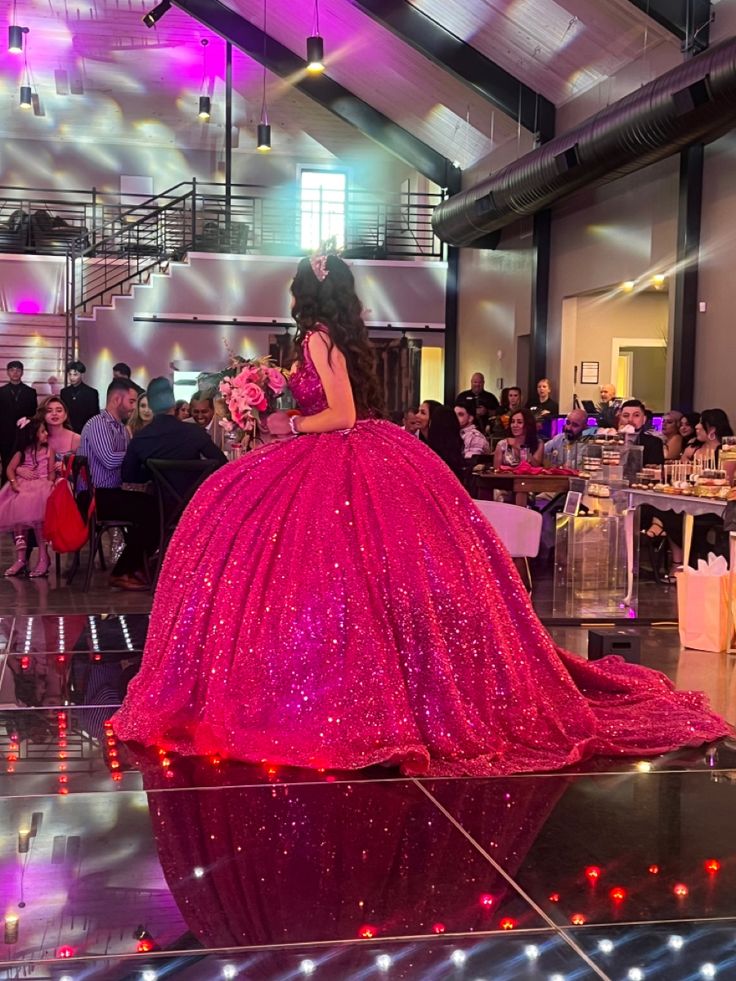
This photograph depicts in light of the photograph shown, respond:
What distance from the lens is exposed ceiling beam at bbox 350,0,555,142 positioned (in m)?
12.6

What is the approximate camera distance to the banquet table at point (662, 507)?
6.20 meters

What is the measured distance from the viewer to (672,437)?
877 cm

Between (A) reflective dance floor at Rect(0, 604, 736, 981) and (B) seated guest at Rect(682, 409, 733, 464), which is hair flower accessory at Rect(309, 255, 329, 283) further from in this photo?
(B) seated guest at Rect(682, 409, 733, 464)

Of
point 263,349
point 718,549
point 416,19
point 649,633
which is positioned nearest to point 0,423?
point 263,349

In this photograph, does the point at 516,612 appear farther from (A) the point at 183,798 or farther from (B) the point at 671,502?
(B) the point at 671,502

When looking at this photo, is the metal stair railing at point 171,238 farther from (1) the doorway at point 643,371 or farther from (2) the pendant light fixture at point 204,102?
(1) the doorway at point 643,371

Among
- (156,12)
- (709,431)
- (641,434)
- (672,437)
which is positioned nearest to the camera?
(709,431)

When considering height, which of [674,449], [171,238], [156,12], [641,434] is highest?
[156,12]

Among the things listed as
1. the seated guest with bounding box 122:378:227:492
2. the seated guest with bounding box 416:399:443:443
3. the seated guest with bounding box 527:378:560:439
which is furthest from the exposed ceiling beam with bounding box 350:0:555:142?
the seated guest with bounding box 122:378:227:492

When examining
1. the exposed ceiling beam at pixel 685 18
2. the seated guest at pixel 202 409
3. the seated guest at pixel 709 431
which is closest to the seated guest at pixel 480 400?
the seated guest at pixel 709 431

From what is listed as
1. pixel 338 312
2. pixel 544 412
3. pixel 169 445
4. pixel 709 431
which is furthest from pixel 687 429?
pixel 338 312

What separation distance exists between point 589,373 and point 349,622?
1050 cm

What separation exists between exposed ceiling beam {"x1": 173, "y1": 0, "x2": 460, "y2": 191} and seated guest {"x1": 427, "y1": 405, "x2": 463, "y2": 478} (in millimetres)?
8793

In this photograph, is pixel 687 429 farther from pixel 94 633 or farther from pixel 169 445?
pixel 94 633
